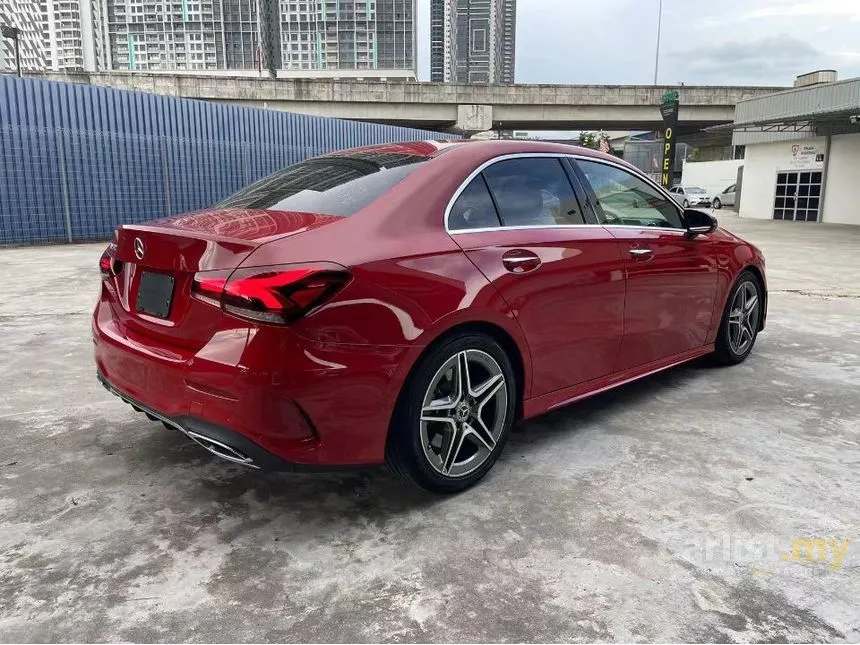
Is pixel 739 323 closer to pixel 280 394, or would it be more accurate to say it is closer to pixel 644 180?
pixel 644 180

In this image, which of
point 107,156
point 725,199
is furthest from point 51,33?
point 107,156

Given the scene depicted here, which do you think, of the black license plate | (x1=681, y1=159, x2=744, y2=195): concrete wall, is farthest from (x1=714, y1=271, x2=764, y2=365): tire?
(x1=681, y1=159, x2=744, y2=195): concrete wall

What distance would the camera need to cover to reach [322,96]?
39281 mm

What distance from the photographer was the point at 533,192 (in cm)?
329

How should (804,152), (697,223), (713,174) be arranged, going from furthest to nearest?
(713,174) < (804,152) < (697,223)

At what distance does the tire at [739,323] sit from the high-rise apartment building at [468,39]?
137 meters

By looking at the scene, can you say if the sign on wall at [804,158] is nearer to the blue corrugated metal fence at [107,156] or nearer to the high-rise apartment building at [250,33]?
the blue corrugated metal fence at [107,156]

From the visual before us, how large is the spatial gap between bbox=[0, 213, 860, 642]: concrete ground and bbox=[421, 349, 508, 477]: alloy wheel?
182 mm

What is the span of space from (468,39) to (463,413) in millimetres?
156434

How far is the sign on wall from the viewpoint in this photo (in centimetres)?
2684

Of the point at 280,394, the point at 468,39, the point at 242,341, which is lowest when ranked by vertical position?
the point at 280,394

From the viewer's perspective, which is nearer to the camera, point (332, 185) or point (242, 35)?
point (332, 185)

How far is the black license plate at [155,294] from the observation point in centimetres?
256

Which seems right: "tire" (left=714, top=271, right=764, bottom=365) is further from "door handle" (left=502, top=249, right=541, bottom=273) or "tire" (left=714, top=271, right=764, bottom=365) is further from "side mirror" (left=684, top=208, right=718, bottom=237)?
"door handle" (left=502, top=249, right=541, bottom=273)
